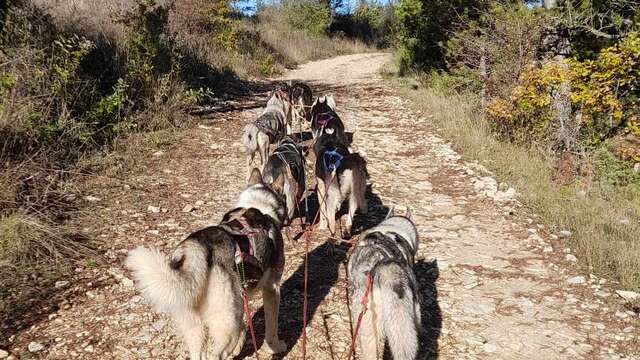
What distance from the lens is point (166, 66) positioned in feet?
37.1

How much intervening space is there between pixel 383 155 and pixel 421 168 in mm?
985

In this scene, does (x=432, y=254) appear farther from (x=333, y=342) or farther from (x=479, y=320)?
(x=333, y=342)

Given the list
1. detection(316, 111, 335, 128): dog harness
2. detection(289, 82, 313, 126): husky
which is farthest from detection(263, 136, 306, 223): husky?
detection(289, 82, 313, 126): husky

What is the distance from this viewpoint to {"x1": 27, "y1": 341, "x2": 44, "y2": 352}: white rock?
3.85m

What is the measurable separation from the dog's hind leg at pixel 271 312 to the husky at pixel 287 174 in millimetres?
2092

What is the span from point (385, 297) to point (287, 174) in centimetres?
325

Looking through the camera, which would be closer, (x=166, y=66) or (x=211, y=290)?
(x=211, y=290)

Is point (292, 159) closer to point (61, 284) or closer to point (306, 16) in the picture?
point (61, 284)

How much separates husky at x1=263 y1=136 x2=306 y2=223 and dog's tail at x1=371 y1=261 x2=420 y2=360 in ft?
9.28

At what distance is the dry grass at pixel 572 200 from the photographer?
5.52m

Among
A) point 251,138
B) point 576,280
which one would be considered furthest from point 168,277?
point 251,138

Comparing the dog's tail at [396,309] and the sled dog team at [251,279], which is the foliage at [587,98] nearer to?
the sled dog team at [251,279]

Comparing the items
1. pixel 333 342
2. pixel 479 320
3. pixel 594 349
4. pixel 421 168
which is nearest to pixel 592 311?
pixel 594 349

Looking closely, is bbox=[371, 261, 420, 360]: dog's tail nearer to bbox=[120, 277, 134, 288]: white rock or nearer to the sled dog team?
the sled dog team
